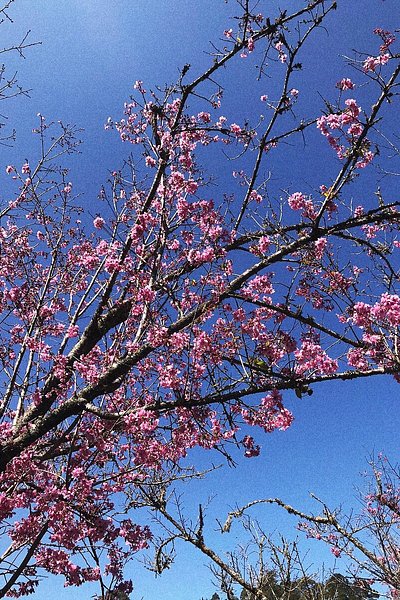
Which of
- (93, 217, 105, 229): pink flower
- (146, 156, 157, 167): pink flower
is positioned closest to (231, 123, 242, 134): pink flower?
(146, 156, 157, 167): pink flower

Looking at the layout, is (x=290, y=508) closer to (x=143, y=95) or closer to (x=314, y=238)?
(x=314, y=238)

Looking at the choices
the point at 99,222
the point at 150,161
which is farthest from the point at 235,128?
the point at 99,222

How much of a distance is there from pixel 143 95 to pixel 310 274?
4.68 metres

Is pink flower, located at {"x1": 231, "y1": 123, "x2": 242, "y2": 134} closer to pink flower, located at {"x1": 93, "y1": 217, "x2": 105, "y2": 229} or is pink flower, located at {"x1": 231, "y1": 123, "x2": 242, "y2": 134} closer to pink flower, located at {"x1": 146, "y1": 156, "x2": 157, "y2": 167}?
pink flower, located at {"x1": 146, "y1": 156, "x2": 157, "y2": 167}

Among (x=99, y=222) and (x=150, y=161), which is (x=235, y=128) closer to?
(x=150, y=161)

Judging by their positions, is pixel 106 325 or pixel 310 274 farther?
pixel 310 274

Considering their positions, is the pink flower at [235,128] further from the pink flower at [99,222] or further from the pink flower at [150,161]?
the pink flower at [99,222]

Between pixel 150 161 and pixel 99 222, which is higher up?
pixel 150 161

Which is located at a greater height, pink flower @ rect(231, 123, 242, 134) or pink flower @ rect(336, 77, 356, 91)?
pink flower @ rect(231, 123, 242, 134)

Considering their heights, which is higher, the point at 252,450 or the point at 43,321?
the point at 43,321

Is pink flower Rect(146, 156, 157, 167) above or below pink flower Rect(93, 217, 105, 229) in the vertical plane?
above

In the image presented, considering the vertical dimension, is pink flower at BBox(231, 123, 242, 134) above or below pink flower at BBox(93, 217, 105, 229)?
above

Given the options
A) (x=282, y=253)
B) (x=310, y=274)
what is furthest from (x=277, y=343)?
(x=310, y=274)

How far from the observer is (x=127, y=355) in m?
5.83
